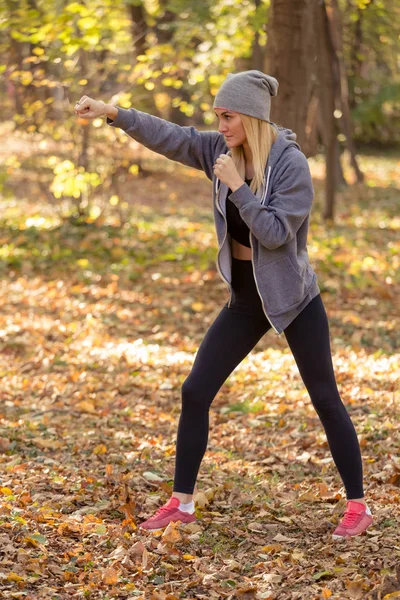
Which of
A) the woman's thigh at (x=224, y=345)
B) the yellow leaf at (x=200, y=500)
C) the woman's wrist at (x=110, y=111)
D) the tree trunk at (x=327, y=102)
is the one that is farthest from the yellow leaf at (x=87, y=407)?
the tree trunk at (x=327, y=102)

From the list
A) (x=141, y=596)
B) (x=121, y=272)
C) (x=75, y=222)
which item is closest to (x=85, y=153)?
(x=75, y=222)

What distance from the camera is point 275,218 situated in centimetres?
393

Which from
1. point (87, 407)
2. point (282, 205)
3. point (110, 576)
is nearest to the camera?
point (110, 576)

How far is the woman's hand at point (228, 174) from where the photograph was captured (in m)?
3.92

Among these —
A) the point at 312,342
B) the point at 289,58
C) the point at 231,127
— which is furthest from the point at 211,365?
the point at 289,58

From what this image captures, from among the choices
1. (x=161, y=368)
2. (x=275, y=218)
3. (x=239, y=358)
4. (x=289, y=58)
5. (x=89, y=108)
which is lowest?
(x=161, y=368)

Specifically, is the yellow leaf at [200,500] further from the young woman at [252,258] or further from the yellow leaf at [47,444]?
the yellow leaf at [47,444]

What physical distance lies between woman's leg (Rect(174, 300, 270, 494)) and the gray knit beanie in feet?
3.16

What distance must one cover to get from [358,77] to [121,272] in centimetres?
1759

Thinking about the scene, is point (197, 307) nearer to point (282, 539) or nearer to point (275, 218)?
point (282, 539)

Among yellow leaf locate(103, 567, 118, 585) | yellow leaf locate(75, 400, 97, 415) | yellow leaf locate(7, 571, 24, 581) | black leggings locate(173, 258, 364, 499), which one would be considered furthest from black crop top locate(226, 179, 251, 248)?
yellow leaf locate(75, 400, 97, 415)

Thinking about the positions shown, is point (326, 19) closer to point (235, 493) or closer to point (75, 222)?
point (75, 222)

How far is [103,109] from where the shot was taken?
421 centimetres

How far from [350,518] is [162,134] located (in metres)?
2.20
